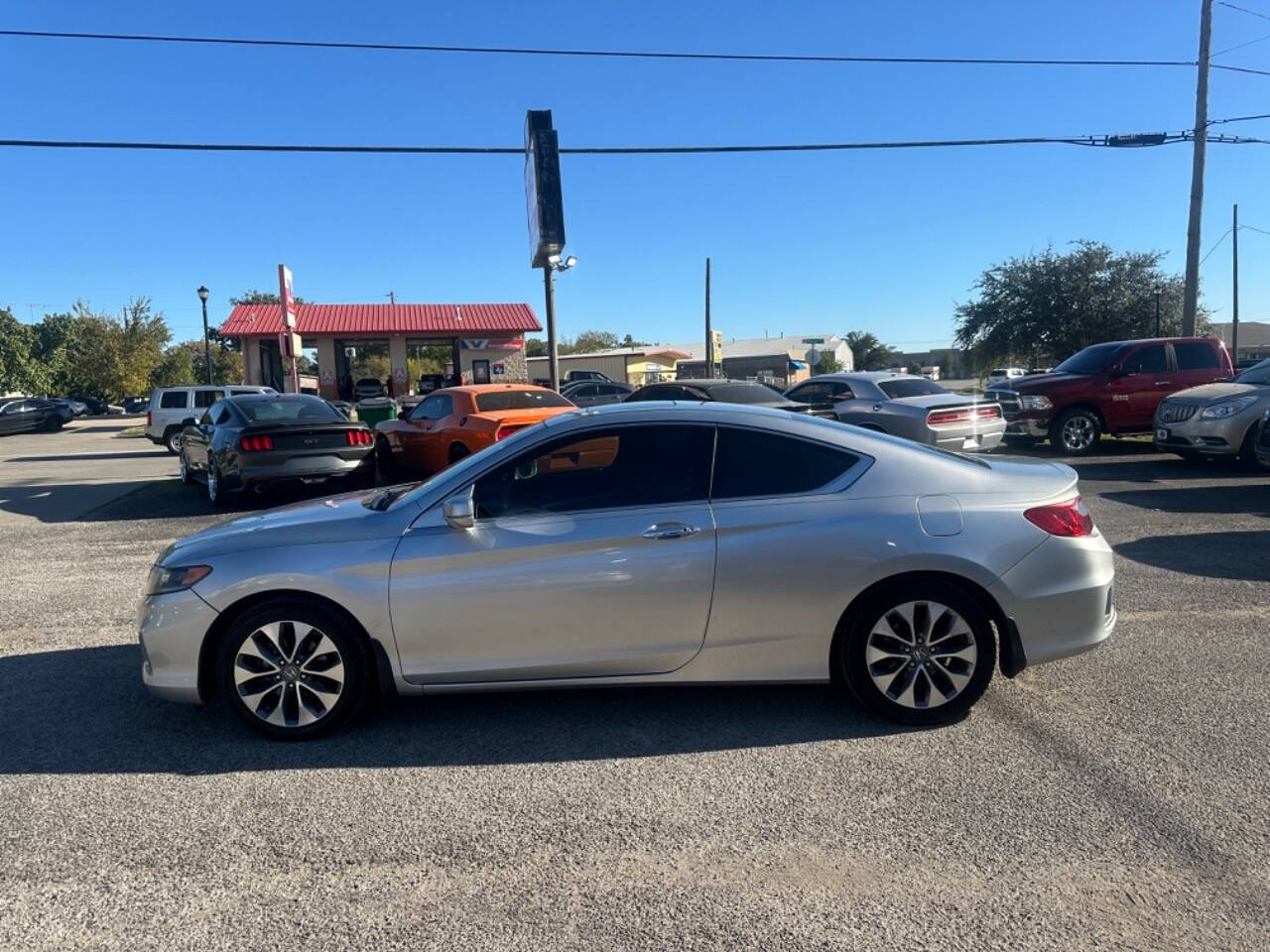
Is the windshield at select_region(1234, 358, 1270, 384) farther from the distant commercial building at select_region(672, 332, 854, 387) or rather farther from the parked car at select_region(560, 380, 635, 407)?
the distant commercial building at select_region(672, 332, 854, 387)

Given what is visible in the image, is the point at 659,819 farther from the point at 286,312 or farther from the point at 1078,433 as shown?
the point at 286,312

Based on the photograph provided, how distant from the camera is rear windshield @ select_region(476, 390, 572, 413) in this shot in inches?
470

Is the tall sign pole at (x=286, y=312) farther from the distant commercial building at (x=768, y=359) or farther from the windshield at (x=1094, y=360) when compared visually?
the distant commercial building at (x=768, y=359)

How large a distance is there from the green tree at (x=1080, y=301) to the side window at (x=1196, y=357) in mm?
21898

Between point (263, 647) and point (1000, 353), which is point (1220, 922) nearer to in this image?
point (263, 647)

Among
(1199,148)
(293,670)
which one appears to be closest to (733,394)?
(293,670)

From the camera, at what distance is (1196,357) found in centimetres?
1520

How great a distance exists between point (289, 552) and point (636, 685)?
5.51ft

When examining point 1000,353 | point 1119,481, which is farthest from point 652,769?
point 1000,353

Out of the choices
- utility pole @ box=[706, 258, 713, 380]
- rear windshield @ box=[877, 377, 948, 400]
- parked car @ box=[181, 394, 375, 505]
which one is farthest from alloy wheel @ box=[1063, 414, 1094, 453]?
utility pole @ box=[706, 258, 713, 380]

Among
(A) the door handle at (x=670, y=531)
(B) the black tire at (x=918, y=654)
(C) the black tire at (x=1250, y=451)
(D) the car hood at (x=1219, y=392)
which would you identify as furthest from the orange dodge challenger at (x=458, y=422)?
(C) the black tire at (x=1250, y=451)

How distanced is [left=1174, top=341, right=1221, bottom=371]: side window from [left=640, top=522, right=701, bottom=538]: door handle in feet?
47.2

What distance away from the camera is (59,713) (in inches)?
177

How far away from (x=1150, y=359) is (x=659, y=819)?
1483 centimetres
